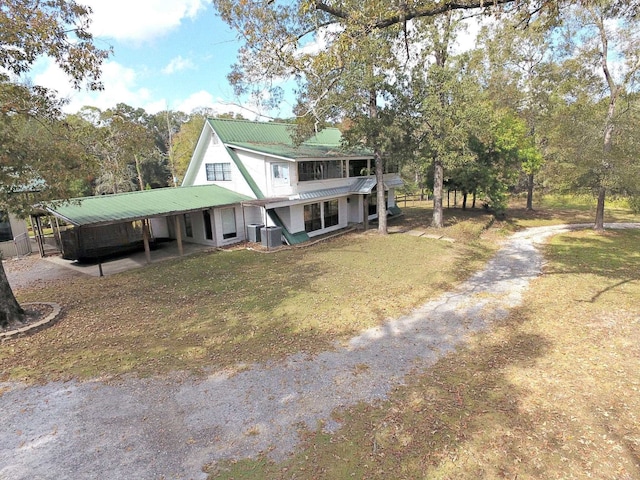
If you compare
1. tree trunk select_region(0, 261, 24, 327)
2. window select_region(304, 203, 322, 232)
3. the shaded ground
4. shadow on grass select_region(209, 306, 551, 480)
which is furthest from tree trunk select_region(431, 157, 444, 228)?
tree trunk select_region(0, 261, 24, 327)

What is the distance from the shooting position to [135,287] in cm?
1275

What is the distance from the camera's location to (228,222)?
19703 millimetres

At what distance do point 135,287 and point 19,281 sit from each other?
16.6 ft

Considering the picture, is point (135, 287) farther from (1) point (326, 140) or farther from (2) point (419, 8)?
(1) point (326, 140)

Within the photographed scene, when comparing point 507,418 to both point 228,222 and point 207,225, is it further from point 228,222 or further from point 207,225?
point 207,225

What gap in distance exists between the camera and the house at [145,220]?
1472 cm

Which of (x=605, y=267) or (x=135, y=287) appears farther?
(x=605, y=267)

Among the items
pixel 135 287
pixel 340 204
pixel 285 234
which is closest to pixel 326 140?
pixel 340 204

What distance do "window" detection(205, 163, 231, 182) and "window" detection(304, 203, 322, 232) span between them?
196 inches

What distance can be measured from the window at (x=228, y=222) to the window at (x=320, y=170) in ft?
14.2

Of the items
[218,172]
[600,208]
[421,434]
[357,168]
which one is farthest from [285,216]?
[600,208]

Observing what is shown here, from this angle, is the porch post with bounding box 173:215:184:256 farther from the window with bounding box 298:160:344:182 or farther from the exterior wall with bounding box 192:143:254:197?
the window with bounding box 298:160:344:182

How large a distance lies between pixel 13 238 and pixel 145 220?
26.0 feet

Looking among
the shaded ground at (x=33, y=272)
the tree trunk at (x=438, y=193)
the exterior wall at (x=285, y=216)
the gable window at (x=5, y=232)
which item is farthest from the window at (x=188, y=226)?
the tree trunk at (x=438, y=193)
